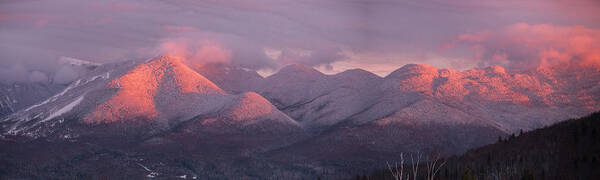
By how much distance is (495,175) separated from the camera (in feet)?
Result: 552

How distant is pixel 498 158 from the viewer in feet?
635

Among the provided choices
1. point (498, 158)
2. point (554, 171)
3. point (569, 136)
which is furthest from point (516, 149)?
point (554, 171)

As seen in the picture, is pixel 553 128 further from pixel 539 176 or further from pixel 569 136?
pixel 539 176

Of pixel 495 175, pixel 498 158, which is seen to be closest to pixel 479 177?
pixel 495 175

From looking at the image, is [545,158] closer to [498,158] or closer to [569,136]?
[569,136]

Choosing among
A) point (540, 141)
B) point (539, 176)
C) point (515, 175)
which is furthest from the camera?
point (540, 141)

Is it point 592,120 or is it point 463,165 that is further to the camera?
point 463,165

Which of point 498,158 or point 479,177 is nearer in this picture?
point 479,177

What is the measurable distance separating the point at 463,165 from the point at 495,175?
29.5 metres

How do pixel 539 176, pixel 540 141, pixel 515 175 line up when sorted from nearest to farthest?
pixel 539 176, pixel 515 175, pixel 540 141

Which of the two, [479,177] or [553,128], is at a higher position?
[553,128]

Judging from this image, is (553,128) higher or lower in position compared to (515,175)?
higher

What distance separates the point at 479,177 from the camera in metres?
177

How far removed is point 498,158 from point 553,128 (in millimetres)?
22032
